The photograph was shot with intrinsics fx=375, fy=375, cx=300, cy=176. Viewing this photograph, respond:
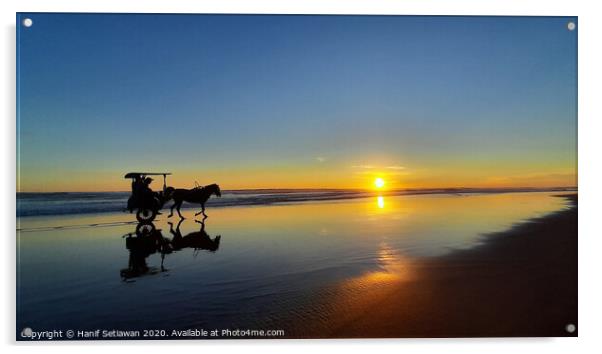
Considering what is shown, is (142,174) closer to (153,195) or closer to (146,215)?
(153,195)

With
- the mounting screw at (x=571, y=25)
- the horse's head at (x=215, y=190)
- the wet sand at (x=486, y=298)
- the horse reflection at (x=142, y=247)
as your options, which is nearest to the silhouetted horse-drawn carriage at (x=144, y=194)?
the horse reflection at (x=142, y=247)

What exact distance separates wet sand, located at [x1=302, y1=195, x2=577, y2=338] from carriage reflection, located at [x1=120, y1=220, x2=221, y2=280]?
4.83 feet

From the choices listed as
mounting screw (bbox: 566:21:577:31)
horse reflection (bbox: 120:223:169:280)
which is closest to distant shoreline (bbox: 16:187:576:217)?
horse reflection (bbox: 120:223:169:280)

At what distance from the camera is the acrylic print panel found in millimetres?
2941

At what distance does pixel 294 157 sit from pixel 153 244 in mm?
1587

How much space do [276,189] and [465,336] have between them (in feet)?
6.86

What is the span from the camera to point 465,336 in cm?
296

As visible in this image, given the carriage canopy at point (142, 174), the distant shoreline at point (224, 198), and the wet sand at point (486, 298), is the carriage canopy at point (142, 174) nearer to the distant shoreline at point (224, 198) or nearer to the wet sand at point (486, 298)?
the distant shoreline at point (224, 198)

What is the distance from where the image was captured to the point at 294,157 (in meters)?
3.55

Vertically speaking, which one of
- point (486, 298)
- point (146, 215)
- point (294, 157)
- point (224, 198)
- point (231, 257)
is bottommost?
point (486, 298)

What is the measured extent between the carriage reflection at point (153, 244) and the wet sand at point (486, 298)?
1.47 metres

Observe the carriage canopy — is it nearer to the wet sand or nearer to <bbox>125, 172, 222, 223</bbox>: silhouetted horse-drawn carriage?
<bbox>125, 172, 222, 223</bbox>: silhouetted horse-drawn carriage

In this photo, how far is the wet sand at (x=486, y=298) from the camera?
9.52 ft

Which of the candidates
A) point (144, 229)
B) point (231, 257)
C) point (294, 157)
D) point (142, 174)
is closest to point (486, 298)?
point (294, 157)
